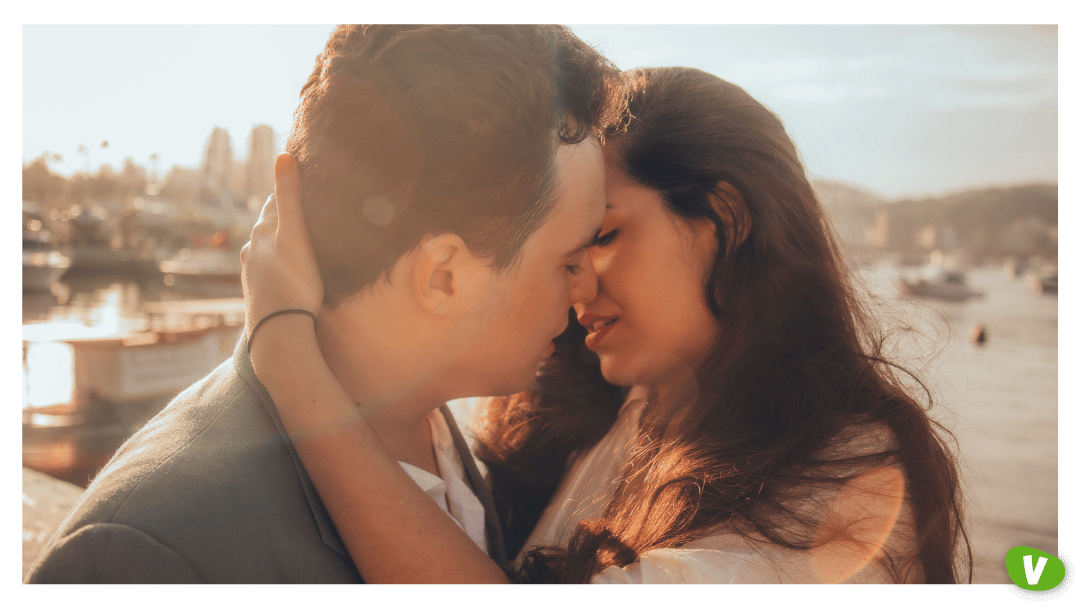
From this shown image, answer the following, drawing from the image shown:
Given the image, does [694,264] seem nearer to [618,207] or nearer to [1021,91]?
[618,207]

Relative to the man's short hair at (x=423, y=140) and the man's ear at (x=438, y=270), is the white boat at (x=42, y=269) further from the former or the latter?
the man's ear at (x=438, y=270)

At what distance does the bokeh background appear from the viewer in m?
1.82

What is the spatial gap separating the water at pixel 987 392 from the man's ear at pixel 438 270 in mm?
1215

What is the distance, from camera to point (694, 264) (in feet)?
5.57

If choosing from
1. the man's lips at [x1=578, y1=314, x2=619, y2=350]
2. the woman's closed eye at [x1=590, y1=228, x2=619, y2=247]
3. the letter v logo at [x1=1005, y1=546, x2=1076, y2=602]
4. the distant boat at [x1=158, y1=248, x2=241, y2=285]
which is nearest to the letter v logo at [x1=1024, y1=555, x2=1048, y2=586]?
the letter v logo at [x1=1005, y1=546, x2=1076, y2=602]

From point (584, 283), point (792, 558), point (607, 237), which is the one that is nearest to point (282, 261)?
point (584, 283)

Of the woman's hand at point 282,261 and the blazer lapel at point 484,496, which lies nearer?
the woman's hand at point 282,261

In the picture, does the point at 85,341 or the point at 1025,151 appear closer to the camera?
the point at 1025,151

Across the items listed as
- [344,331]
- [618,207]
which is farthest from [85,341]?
[618,207]

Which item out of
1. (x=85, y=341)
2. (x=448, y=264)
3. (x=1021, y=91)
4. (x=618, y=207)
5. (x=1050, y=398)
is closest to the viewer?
(x=448, y=264)

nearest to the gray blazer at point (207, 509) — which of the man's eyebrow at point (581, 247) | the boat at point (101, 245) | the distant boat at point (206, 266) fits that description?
the man's eyebrow at point (581, 247)

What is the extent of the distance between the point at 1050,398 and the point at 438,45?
77.8 inches

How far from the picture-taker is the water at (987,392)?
179cm

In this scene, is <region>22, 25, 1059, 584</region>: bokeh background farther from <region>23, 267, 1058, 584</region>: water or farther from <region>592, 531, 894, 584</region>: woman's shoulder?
<region>592, 531, 894, 584</region>: woman's shoulder
